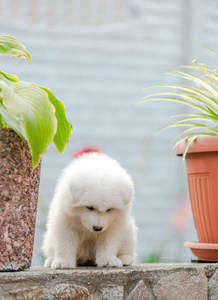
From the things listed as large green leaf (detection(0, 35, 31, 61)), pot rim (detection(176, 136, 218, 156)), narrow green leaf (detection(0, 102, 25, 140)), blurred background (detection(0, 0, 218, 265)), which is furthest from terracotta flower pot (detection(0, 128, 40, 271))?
blurred background (detection(0, 0, 218, 265))

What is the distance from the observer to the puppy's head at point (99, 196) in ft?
6.09

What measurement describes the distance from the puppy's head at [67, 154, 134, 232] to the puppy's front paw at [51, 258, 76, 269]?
16 cm

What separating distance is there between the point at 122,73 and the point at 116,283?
2780mm

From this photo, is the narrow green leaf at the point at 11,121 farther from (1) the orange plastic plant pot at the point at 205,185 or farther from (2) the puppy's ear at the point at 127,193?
(1) the orange plastic plant pot at the point at 205,185

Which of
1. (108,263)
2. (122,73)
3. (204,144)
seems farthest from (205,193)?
(122,73)

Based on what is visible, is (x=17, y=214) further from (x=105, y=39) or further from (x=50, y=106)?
(x=105, y=39)

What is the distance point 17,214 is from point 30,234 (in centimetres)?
11

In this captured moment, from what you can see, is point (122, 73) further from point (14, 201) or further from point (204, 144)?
point (14, 201)

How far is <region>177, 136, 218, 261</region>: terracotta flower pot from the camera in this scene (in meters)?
2.16

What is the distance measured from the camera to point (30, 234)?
1818 millimetres

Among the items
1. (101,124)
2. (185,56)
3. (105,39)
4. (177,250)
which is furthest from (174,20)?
(177,250)

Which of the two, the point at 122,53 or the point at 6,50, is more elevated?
the point at 122,53

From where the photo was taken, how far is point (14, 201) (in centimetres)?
174

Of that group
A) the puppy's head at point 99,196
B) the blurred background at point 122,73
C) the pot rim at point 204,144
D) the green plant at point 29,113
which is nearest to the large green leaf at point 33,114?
the green plant at point 29,113
